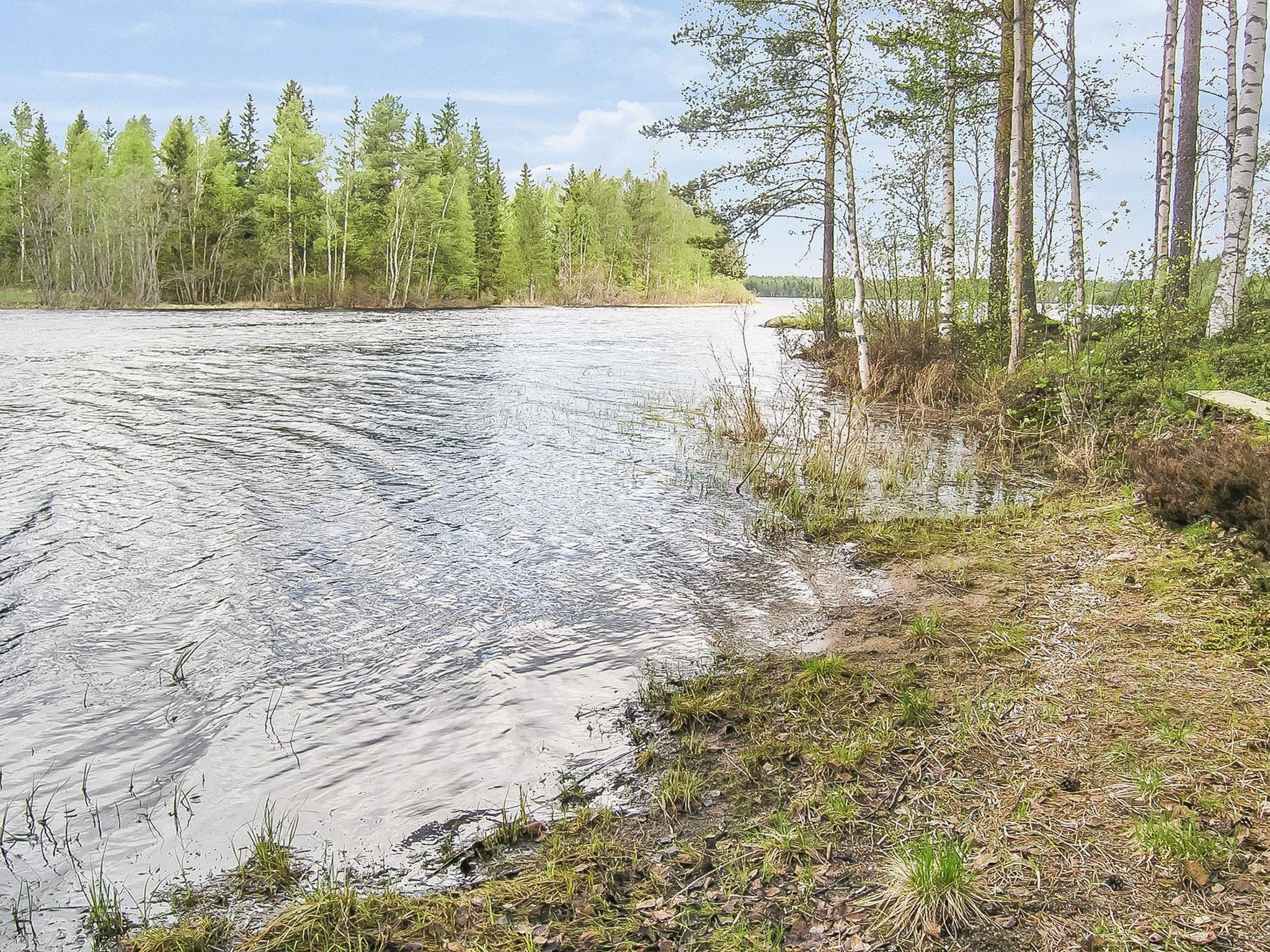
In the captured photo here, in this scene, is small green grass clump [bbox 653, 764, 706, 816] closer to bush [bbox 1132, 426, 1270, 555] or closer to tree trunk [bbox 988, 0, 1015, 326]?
bush [bbox 1132, 426, 1270, 555]

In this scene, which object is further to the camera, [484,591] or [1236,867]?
[484,591]

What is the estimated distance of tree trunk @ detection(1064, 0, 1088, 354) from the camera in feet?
47.7

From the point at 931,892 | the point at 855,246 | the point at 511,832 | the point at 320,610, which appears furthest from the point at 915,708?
the point at 855,246

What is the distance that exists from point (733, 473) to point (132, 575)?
715 cm

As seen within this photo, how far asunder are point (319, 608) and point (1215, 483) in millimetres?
7417

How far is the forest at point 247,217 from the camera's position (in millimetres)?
59812

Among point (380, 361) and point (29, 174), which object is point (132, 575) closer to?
point (380, 361)

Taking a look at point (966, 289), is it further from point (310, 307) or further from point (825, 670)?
point (310, 307)

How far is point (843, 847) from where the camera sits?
357 cm

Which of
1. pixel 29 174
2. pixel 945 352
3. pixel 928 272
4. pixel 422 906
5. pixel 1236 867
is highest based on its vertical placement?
pixel 29 174

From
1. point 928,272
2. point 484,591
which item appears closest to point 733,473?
point 484,591

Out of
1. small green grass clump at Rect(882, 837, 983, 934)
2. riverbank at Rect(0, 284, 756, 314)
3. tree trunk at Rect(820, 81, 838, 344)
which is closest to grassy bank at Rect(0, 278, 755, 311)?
riverbank at Rect(0, 284, 756, 314)

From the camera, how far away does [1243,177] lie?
14.0m

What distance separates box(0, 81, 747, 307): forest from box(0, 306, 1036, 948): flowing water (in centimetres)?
4547
